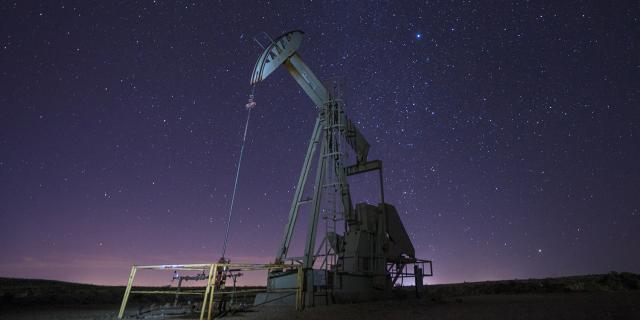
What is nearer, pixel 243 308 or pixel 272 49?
pixel 243 308

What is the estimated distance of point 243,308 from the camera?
1308cm

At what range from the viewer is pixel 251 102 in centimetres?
1588

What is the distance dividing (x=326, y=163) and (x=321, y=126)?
2.00m

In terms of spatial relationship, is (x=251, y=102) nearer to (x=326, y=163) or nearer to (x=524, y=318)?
(x=326, y=163)

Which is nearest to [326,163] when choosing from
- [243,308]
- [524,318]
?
[243,308]

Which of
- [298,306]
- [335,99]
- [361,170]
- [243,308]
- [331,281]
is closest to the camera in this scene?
[298,306]

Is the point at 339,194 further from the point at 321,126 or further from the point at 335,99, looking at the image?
the point at 335,99

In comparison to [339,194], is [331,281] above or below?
below

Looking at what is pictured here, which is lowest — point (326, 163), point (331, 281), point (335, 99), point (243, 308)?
point (243, 308)

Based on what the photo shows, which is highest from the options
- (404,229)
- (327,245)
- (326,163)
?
(326,163)

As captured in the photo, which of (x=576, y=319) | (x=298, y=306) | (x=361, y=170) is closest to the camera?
(x=576, y=319)

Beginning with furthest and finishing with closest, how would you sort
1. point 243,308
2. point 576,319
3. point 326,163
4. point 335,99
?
point 335,99 → point 326,163 → point 243,308 → point 576,319

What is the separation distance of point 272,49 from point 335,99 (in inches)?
155

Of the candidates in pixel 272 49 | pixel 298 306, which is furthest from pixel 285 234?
pixel 272 49
